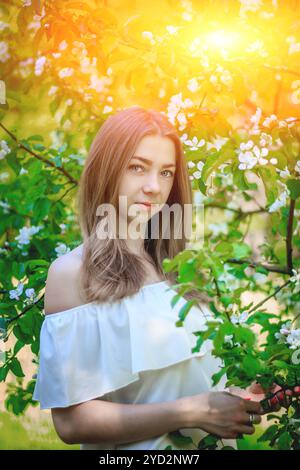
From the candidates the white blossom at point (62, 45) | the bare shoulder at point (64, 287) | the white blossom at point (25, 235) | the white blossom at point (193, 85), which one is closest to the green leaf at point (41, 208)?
the white blossom at point (25, 235)

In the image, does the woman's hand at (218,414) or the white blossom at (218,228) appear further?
the white blossom at (218,228)

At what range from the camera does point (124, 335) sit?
4.67ft

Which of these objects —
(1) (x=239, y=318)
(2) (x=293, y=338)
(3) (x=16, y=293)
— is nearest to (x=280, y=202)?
(2) (x=293, y=338)

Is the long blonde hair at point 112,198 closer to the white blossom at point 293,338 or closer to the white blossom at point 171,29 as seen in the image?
the white blossom at point 293,338

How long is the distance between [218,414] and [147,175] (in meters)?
0.55

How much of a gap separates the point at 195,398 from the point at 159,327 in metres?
0.17

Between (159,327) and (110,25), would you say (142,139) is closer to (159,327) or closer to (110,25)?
(159,327)

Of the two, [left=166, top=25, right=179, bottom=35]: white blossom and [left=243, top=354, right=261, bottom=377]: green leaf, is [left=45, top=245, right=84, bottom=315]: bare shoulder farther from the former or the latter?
[left=166, top=25, right=179, bottom=35]: white blossom

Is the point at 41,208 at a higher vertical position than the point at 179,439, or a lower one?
higher

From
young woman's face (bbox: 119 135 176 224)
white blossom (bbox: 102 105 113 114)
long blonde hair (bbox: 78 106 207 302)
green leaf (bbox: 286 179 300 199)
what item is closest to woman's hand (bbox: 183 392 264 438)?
long blonde hair (bbox: 78 106 207 302)

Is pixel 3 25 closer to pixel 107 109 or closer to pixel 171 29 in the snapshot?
pixel 107 109

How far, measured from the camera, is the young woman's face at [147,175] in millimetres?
1505

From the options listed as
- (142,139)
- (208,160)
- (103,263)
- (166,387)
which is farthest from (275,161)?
(166,387)

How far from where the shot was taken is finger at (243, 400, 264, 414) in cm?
139
